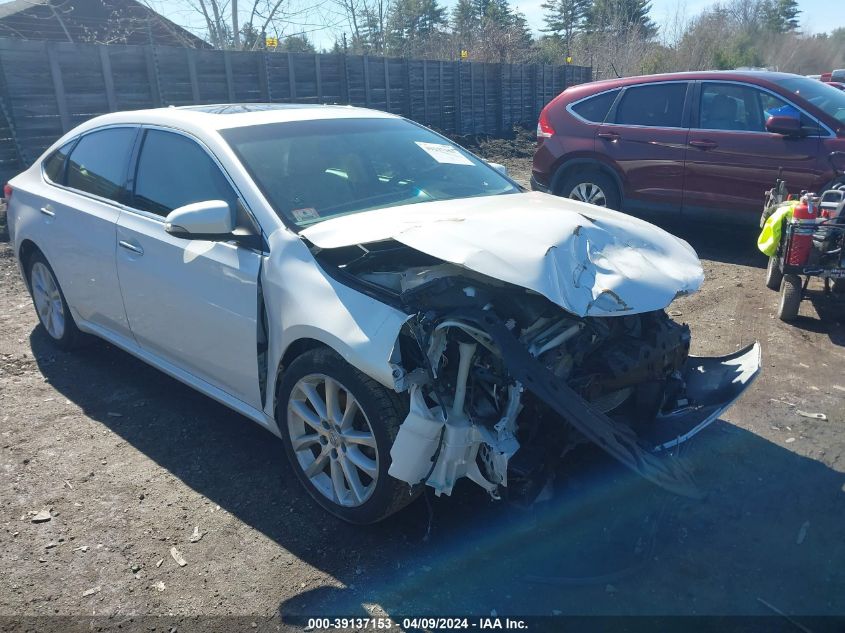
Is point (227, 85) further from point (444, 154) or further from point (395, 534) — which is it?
point (395, 534)

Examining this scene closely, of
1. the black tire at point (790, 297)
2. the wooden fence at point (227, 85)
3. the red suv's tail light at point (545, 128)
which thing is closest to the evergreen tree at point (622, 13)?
the wooden fence at point (227, 85)

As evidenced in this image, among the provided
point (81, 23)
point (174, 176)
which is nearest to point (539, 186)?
point (174, 176)

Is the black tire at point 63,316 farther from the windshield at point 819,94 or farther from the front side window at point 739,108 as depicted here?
the windshield at point 819,94

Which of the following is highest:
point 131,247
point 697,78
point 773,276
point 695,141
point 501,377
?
point 697,78

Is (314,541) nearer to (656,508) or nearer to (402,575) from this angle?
(402,575)

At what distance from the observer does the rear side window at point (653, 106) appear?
7653mm

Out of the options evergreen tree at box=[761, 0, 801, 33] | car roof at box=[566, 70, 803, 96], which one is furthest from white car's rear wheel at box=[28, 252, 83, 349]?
evergreen tree at box=[761, 0, 801, 33]

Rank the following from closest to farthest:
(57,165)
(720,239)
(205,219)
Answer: (205,219) < (57,165) < (720,239)

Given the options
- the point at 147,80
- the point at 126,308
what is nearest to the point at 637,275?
the point at 126,308

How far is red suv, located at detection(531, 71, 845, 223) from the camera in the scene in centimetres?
679

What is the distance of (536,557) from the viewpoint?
286cm

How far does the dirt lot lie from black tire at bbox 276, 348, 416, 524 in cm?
14

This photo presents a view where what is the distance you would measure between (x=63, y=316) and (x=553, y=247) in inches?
153

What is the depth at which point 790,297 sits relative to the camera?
5344 millimetres
